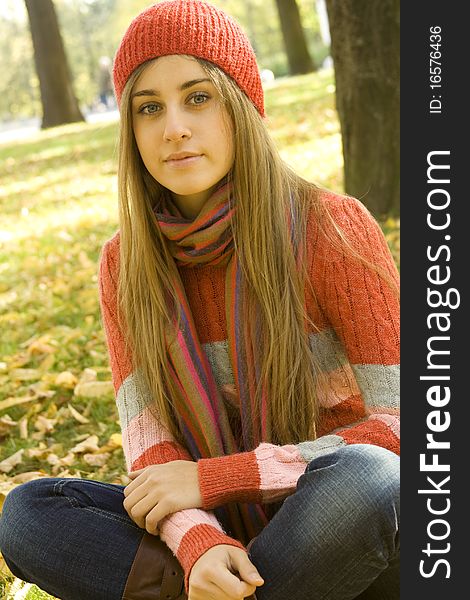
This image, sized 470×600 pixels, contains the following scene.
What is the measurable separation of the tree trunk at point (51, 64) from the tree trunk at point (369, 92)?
1087cm

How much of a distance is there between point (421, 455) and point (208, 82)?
3.62ft

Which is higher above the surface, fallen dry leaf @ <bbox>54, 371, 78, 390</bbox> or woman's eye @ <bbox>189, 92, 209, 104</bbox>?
woman's eye @ <bbox>189, 92, 209, 104</bbox>

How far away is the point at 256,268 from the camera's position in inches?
97.0

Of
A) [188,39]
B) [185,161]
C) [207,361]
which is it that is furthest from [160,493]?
[188,39]

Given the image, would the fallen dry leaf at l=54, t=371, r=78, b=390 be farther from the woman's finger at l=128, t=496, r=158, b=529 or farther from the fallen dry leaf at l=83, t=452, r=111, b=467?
the woman's finger at l=128, t=496, r=158, b=529

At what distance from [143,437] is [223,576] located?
61cm

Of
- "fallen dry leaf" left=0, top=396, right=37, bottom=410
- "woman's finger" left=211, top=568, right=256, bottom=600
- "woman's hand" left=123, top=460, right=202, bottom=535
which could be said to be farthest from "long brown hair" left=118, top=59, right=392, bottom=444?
"fallen dry leaf" left=0, top=396, right=37, bottom=410

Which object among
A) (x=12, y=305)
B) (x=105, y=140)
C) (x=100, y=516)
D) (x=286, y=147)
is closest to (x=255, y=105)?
(x=100, y=516)

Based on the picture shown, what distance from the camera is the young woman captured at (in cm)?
220

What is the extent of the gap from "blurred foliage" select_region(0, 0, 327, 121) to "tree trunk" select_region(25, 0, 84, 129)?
81.5ft

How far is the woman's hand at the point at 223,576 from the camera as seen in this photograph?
197cm

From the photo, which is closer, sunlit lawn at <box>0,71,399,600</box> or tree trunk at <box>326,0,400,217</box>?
sunlit lawn at <box>0,71,399,600</box>

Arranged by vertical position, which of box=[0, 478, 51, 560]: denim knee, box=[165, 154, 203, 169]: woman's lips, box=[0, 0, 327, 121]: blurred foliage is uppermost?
box=[0, 0, 327, 121]: blurred foliage

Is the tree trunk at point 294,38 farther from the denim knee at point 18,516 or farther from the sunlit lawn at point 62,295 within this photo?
the denim knee at point 18,516
